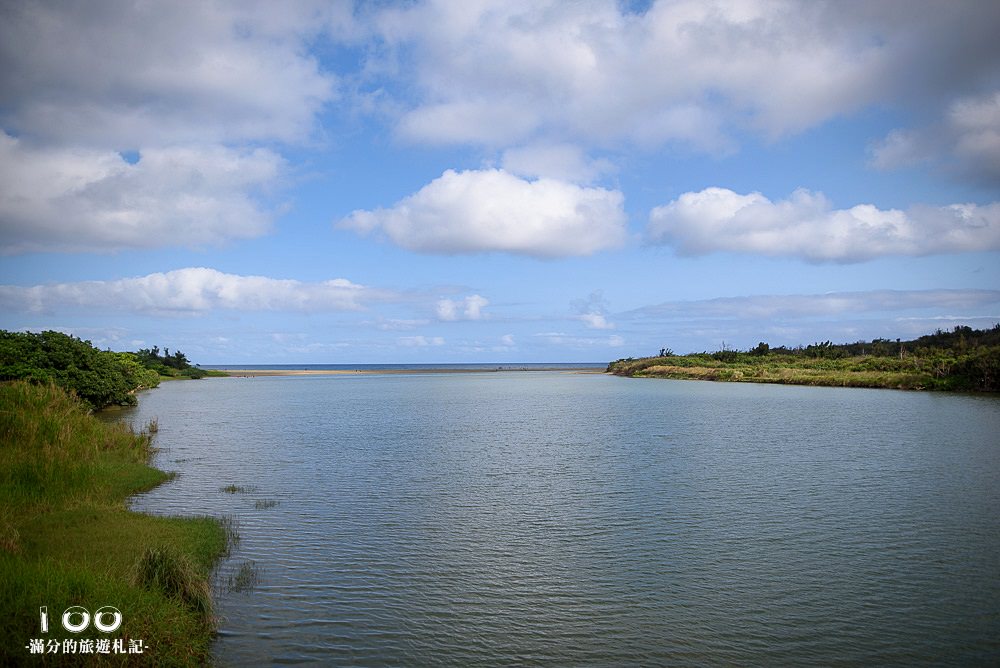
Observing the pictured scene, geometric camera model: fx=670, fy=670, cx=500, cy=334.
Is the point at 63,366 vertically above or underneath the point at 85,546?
above

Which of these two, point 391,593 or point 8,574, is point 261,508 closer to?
point 391,593

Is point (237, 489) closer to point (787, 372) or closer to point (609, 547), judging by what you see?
point (609, 547)

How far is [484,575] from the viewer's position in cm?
1425

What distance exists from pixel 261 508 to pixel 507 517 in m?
7.31

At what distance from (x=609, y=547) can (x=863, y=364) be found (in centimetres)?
8759

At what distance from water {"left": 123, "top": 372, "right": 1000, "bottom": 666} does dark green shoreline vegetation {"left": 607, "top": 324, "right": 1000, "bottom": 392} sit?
34.6 m

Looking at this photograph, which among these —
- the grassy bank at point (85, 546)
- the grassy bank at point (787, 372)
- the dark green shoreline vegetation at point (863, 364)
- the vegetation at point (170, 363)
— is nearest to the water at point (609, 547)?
the grassy bank at point (85, 546)

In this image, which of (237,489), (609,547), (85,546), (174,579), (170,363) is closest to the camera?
(174,579)

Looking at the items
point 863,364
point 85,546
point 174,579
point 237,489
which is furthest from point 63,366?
point 863,364

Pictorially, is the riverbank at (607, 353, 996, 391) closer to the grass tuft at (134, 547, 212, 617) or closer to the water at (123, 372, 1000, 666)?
the water at (123, 372, 1000, 666)

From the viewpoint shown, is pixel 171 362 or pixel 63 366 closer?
pixel 63 366

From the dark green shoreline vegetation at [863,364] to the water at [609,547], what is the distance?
34.6m

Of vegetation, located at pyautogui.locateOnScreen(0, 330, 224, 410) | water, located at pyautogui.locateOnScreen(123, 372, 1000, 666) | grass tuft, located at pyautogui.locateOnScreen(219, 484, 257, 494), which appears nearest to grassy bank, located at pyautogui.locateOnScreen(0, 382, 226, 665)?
water, located at pyautogui.locateOnScreen(123, 372, 1000, 666)

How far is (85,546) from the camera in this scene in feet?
44.4
